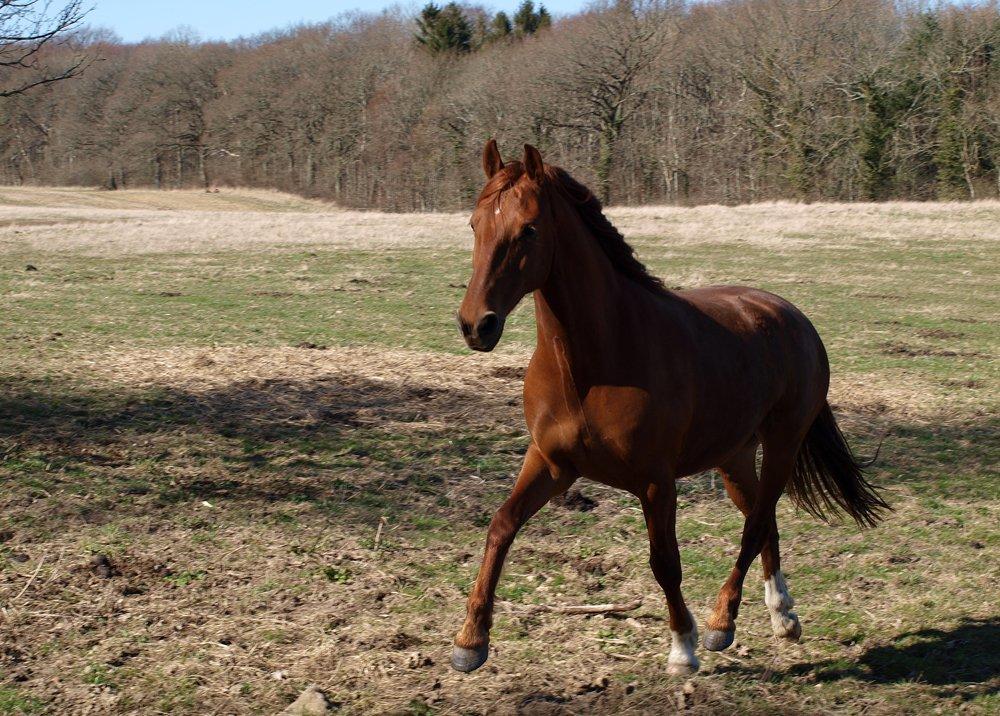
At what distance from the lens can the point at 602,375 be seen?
4020mm

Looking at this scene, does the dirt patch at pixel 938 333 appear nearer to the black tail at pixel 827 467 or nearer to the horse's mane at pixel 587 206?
the black tail at pixel 827 467

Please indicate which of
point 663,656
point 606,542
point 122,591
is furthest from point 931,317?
point 122,591

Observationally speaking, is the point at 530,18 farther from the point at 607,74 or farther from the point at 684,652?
the point at 684,652

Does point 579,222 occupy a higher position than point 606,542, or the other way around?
point 579,222

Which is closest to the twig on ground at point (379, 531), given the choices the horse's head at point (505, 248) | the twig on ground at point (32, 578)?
the twig on ground at point (32, 578)

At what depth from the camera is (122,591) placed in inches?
203

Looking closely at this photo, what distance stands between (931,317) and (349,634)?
12158 millimetres

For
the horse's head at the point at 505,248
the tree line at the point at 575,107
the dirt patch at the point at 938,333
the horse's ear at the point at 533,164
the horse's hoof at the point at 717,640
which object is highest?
the tree line at the point at 575,107

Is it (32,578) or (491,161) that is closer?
(491,161)

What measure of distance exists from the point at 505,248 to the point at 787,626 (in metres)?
2.34

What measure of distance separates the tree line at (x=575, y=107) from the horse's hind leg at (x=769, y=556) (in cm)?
3075

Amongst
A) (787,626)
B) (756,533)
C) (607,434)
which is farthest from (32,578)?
(787,626)

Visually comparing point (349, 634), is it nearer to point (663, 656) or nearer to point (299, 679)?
point (299, 679)

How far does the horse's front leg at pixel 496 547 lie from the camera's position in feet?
12.9
